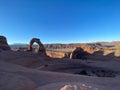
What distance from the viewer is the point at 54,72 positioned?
1594cm

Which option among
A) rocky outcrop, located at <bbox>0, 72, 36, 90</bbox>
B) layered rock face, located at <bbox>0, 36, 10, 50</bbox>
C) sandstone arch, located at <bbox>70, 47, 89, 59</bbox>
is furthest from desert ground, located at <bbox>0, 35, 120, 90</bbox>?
layered rock face, located at <bbox>0, 36, 10, 50</bbox>

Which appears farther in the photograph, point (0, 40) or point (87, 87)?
point (0, 40)

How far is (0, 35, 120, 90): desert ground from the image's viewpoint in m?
9.44

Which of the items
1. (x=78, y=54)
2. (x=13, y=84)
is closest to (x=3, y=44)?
(x=78, y=54)

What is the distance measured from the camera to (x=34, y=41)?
37.0m

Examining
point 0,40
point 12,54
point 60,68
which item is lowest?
point 60,68

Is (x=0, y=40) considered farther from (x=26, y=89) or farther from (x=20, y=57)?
(x=26, y=89)

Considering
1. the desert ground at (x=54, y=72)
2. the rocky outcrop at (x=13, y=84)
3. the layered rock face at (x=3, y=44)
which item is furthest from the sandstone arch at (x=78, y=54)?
the rocky outcrop at (x=13, y=84)

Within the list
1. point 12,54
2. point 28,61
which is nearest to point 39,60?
point 28,61

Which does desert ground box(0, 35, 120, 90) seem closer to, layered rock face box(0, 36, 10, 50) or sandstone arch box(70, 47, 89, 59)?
sandstone arch box(70, 47, 89, 59)

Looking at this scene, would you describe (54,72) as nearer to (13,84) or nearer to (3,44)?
(13,84)

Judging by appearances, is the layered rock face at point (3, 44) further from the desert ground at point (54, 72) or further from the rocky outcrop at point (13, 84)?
the rocky outcrop at point (13, 84)

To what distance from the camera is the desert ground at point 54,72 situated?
9.44 metres

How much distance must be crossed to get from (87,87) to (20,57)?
17.5m
